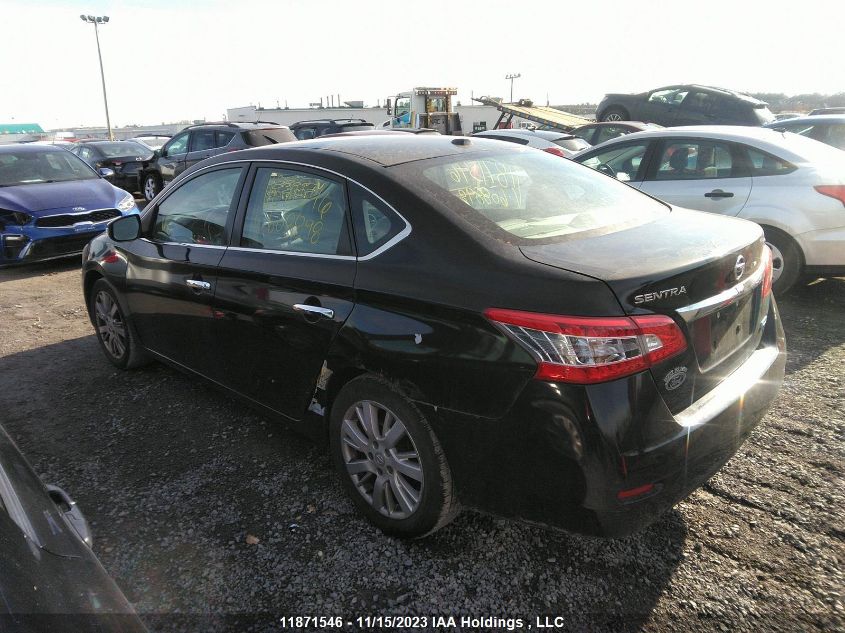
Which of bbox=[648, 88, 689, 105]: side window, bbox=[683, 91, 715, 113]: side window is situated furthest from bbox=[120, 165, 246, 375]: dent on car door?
bbox=[648, 88, 689, 105]: side window

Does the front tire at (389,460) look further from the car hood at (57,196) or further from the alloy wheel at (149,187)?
the alloy wheel at (149,187)

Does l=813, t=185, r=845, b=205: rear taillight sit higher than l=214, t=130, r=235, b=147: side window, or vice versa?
l=214, t=130, r=235, b=147: side window

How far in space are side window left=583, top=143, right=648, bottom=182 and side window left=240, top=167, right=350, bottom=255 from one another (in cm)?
423

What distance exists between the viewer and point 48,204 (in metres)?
7.77

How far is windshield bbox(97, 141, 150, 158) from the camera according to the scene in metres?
14.9

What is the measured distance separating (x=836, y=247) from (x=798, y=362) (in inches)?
61.8

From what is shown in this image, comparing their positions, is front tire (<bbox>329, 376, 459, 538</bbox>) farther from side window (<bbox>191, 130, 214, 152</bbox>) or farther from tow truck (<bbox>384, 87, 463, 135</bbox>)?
tow truck (<bbox>384, 87, 463, 135</bbox>)

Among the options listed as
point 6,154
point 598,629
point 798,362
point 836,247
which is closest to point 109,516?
point 598,629

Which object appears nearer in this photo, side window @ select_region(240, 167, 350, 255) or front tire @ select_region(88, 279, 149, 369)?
side window @ select_region(240, 167, 350, 255)

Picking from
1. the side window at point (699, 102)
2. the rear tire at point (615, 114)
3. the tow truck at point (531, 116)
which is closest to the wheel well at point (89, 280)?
the side window at point (699, 102)

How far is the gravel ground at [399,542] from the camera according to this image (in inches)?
87.7

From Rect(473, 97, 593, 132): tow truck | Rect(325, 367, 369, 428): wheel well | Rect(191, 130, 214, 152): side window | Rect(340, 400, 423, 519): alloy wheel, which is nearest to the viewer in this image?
Rect(340, 400, 423, 519): alloy wheel

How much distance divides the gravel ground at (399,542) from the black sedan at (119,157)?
1195cm

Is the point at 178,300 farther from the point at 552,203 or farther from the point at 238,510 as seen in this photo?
the point at 552,203
